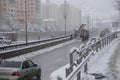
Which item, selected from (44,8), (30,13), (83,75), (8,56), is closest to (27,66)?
(83,75)

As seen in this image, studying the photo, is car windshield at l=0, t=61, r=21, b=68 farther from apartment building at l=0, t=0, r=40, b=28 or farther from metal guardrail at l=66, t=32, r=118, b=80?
apartment building at l=0, t=0, r=40, b=28

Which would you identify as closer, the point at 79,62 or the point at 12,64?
the point at 79,62

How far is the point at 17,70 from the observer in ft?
46.0

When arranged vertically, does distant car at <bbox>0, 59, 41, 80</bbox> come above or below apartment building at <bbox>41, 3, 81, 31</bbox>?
below

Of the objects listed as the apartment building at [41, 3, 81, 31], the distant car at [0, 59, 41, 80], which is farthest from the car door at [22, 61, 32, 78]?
the apartment building at [41, 3, 81, 31]

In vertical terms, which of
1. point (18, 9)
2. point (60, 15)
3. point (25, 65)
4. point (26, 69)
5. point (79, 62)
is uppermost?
point (18, 9)

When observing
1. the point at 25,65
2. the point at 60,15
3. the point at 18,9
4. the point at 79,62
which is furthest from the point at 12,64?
the point at 60,15

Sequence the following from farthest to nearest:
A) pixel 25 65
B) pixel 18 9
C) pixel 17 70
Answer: pixel 18 9 < pixel 25 65 < pixel 17 70

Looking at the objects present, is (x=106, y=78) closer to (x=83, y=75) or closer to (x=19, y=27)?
(x=83, y=75)

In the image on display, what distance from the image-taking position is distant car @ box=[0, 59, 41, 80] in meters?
13.9

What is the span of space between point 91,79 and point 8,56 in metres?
17.6

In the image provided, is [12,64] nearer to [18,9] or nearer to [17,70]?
[17,70]

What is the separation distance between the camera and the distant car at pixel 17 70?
13945 mm

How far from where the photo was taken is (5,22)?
431 ft
